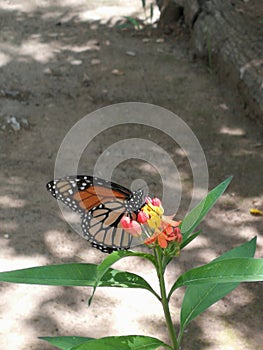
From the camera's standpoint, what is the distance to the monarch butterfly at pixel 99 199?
2.39 meters

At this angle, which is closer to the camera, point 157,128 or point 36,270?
point 36,270

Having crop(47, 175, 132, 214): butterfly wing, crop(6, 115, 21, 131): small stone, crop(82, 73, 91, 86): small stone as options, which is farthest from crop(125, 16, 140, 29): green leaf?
crop(47, 175, 132, 214): butterfly wing

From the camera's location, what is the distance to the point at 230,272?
6.57 feet

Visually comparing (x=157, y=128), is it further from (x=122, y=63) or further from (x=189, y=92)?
(x=122, y=63)

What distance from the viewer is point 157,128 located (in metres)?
5.61

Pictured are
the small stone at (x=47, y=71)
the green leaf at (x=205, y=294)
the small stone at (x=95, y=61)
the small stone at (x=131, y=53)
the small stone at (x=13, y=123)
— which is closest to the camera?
the green leaf at (x=205, y=294)

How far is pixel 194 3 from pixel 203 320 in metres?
3.85

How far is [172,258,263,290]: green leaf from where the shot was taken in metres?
1.97

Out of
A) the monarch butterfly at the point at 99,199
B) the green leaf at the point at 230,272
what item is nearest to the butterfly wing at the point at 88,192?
the monarch butterfly at the point at 99,199

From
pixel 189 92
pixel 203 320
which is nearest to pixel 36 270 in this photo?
pixel 203 320

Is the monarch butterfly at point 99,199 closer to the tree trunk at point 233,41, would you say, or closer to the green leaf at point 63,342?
the green leaf at point 63,342

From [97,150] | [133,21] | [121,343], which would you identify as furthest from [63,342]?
[133,21]

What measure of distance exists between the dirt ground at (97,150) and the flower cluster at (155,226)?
1640 millimetres

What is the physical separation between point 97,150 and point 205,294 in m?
2.88
